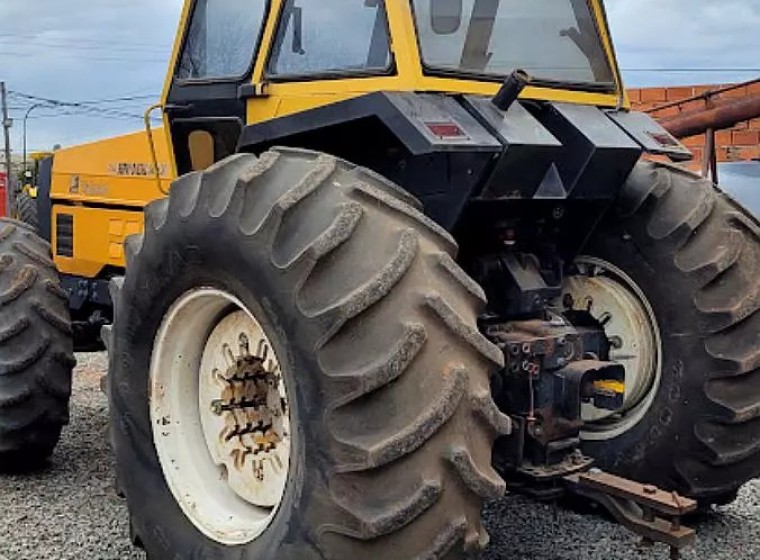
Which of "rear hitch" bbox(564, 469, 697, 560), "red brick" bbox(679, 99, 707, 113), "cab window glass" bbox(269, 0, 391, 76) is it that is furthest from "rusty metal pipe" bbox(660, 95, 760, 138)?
"rear hitch" bbox(564, 469, 697, 560)

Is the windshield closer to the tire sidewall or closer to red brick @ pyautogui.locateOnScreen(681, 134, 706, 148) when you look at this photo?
the tire sidewall

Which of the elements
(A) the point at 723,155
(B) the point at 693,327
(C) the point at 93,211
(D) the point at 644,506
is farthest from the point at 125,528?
(A) the point at 723,155

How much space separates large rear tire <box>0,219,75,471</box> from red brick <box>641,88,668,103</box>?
7.37m

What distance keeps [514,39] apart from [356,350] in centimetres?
172

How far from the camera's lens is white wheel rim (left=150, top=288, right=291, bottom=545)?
356cm

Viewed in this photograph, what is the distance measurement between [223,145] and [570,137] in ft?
4.99

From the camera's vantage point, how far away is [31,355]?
4.97 m

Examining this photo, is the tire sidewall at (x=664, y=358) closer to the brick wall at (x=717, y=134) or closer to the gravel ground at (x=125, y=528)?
the gravel ground at (x=125, y=528)

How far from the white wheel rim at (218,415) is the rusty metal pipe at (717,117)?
612cm

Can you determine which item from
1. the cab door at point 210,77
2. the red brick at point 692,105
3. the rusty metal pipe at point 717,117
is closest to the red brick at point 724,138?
the red brick at point 692,105

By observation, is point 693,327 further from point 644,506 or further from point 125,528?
point 125,528

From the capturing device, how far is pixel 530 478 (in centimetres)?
362

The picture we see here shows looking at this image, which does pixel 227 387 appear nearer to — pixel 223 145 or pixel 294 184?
pixel 294 184

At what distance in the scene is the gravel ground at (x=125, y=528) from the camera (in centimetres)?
421
